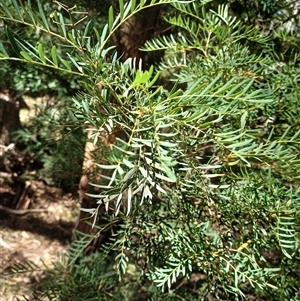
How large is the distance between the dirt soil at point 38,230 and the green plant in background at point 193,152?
47.7 inches

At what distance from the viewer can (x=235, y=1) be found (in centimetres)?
59

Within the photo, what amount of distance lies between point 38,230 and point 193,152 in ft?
5.82

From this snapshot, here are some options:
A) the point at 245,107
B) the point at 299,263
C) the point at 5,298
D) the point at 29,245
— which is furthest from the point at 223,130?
the point at 29,245

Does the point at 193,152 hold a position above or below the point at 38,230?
above

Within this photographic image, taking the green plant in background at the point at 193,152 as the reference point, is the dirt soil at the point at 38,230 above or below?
below

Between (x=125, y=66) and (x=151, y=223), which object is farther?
(x=151, y=223)

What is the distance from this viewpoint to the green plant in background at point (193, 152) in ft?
0.82

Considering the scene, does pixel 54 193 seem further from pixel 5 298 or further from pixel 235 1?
pixel 235 1

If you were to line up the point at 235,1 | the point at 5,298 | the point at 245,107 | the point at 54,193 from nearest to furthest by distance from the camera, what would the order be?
the point at 245,107, the point at 235,1, the point at 5,298, the point at 54,193

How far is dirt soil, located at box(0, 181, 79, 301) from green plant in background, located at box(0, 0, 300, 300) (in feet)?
3.98

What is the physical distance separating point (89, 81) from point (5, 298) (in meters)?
1.08

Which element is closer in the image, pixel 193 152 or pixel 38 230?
pixel 193 152

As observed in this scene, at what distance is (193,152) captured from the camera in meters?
0.33

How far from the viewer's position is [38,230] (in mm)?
1952
